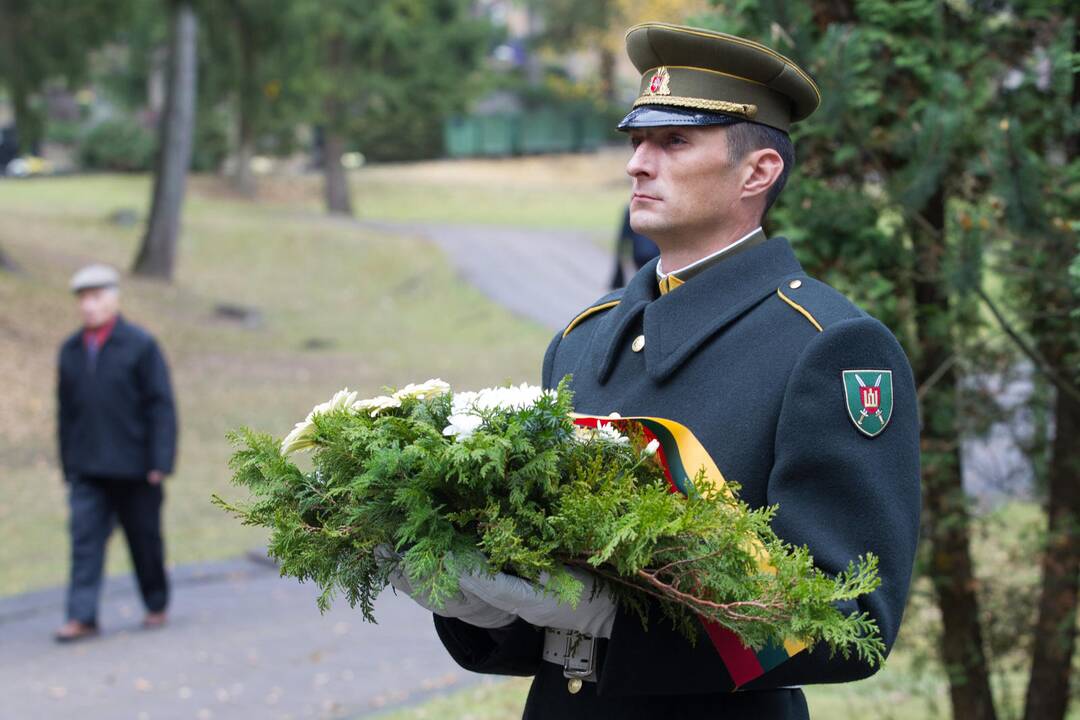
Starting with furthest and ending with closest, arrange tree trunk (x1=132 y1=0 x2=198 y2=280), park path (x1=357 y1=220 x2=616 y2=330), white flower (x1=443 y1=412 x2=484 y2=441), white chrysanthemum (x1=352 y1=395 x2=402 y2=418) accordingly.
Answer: park path (x1=357 y1=220 x2=616 y2=330), tree trunk (x1=132 y1=0 x2=198 y2=280), white chrysanthemum (x1=352 y1=395 x2=402 y2=418), white flower (x1=443 y1=412 x2=484 y2=441)

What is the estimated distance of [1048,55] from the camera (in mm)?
4848

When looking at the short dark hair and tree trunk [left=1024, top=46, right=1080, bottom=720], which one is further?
tree trunk [left=1024, top=46, right=1080, bottom=720]

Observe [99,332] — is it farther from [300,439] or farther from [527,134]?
[527,134]

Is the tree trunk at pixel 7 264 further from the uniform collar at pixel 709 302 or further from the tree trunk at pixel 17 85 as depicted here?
the uniform collar at pixel 709 302

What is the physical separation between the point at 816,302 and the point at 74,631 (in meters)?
7.04

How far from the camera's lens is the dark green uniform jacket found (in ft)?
8.07

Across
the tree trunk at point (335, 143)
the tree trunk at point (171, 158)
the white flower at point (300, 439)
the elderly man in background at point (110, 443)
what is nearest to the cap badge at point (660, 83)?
the white flower at point (300, 439)

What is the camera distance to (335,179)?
4069 cm

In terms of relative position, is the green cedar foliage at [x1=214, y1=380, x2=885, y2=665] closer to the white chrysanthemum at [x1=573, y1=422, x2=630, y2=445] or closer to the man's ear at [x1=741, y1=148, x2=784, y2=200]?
the white chrysanthemum at [x1=573, y1=422, x2=630, y2=445]

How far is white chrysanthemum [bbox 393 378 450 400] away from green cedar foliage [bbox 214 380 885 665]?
0.24ft

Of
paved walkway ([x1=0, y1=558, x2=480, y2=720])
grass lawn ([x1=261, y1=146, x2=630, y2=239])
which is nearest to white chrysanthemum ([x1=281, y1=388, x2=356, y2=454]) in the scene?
paved walkway ([x1=0, y1=558, x2=480, y2=720])

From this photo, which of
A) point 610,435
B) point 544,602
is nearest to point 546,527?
point 544,602

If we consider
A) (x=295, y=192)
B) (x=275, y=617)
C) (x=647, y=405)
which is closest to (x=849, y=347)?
(x=647, y=405)

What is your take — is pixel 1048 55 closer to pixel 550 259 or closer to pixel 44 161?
pixel 550 259
